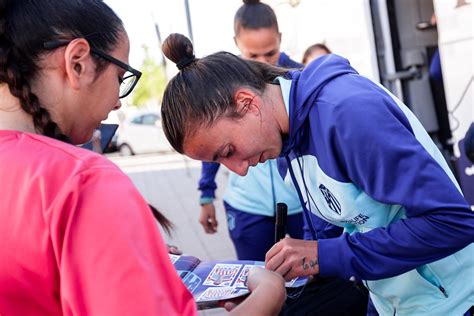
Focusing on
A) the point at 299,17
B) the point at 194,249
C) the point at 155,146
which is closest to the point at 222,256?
the point at 194,249

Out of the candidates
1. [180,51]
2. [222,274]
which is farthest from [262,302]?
[180,51]

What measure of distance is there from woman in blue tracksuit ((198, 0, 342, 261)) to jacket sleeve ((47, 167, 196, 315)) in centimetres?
194

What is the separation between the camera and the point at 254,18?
3.22 meters

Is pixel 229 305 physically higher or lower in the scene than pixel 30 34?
Answer: lower

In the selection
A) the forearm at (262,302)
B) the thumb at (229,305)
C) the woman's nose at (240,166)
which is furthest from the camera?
the woman's nose at (240,166)

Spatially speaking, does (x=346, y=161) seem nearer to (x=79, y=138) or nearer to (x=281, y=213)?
(x=281, y=213)

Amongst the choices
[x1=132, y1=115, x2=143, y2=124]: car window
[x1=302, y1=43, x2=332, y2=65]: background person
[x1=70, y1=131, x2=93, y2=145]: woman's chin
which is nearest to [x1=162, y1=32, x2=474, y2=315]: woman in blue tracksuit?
[x1=70, y1=131, x2=93, y2=145]: woman's chin

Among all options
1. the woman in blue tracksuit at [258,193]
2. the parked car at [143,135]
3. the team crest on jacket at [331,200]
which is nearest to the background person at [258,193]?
the woman in blue tracksuit at [258,193]

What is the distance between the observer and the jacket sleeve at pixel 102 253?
2.96 feet

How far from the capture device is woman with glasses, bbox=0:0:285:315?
91cm

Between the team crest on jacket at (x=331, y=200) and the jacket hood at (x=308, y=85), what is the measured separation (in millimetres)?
169

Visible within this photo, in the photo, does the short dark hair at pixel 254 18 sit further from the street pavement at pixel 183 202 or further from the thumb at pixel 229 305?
the thumb at pixel 229 305

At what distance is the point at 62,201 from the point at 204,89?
0.85 m

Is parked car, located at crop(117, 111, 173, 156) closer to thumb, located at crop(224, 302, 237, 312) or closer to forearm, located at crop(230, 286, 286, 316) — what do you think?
thumb, located at crop(224, 302, 237, 312)
